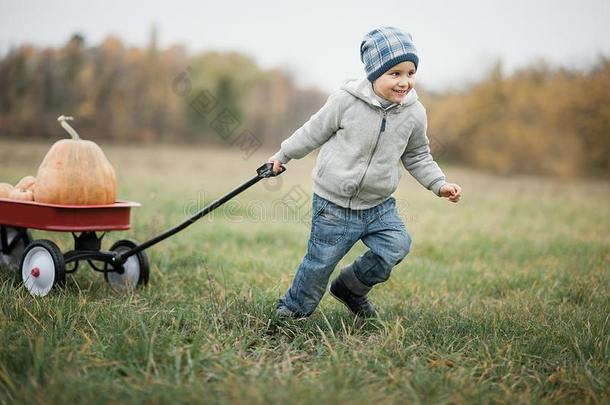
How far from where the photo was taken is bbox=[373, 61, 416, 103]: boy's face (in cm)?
362

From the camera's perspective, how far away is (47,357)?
9.14ft

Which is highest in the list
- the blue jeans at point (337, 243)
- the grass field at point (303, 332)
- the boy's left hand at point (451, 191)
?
the boy's left hand at point (451, 191)

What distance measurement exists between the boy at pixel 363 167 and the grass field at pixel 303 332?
334mm

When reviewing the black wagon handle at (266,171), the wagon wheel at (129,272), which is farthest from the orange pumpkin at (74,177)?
the black wagon handle at (266,171)

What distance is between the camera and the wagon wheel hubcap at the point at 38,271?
13.6ft

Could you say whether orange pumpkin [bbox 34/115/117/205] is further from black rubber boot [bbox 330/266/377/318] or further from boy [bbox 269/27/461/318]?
black rubber boot [bbox 330/266/377/318]

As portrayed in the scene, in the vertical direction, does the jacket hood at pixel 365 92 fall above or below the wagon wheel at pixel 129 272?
above

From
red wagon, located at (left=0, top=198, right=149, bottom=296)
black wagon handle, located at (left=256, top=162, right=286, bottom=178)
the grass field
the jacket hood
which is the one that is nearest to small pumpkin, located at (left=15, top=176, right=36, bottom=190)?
red wagon, located at (left=0, top=198, right=149, bottom=296)

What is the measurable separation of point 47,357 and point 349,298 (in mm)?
1878

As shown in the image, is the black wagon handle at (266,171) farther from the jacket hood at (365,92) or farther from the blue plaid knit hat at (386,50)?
the blue plaid knit hat at (386,50)

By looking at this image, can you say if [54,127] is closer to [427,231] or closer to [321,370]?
[427,231]

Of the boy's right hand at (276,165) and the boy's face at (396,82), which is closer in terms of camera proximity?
the boy's face at (396,82)

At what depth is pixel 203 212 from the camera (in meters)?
4.00

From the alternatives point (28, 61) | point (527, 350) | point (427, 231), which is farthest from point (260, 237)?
point (28, 61)
